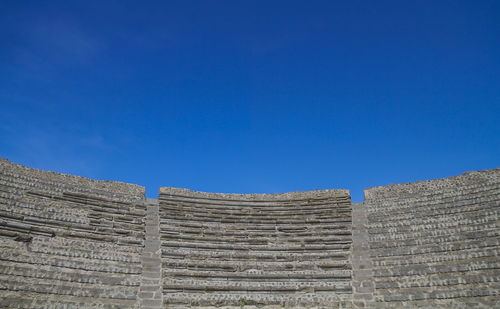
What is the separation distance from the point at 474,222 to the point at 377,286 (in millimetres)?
3933

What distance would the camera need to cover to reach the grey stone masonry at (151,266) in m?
10.5

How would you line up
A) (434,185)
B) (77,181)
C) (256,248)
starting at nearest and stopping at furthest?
(256,248) < (77,181) < (434,185)

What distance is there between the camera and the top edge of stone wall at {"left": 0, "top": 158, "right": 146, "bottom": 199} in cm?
1368

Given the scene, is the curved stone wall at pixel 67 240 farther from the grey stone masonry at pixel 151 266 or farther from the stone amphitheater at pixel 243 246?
the grey stone masonry at pixel 151 266

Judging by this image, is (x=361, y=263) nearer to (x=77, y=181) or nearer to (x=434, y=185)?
(x=434, y=185)

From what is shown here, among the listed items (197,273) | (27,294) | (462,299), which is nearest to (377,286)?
(462,299)

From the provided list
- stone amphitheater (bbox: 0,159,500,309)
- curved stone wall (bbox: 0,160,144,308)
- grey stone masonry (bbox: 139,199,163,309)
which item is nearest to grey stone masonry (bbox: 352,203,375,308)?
stone amphitheater (bbox: 0,159,500,309)

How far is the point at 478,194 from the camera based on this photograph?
45.1 ft

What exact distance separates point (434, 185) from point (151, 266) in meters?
10.2

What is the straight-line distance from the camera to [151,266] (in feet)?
38.2

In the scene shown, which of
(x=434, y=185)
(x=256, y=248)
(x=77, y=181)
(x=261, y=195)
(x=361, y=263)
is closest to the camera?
(x=361, y=263)

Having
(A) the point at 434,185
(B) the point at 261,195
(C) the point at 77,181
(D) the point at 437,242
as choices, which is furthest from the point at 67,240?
(A) the point at 434,185

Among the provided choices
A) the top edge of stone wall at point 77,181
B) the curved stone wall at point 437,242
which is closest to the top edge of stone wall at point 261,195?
the top edge of stone wall at point 77,181

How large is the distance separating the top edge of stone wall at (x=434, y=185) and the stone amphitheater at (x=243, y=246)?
6 centimetres
